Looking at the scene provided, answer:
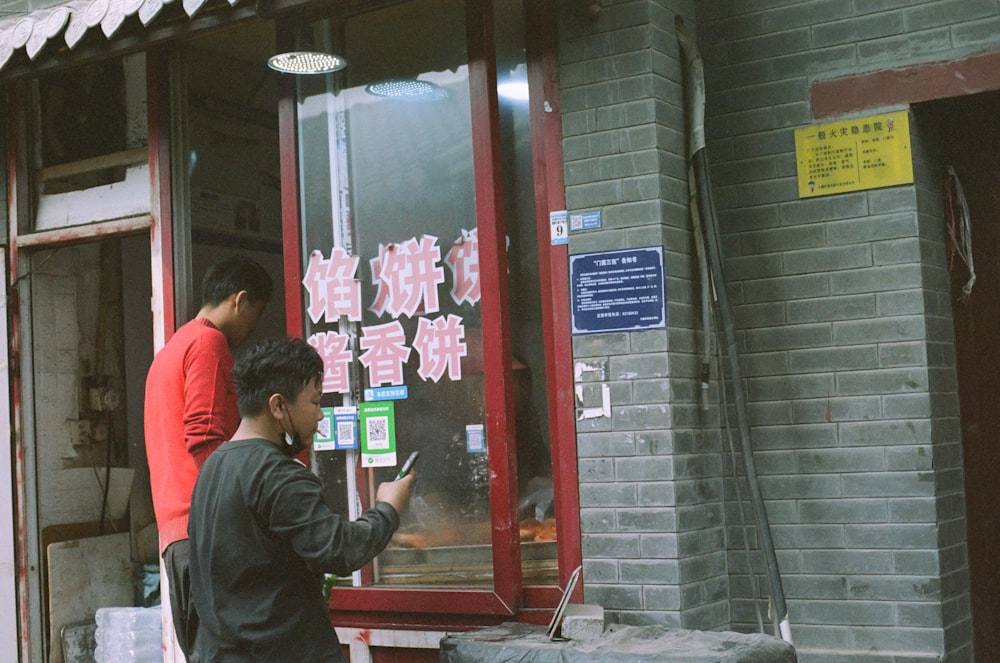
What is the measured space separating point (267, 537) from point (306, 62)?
2.72m

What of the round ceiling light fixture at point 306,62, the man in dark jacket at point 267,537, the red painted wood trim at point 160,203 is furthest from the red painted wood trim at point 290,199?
the man in dark jacket at point 267,537

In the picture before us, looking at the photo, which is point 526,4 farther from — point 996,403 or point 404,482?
point 996,403

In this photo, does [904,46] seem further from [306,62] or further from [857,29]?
[306,62]

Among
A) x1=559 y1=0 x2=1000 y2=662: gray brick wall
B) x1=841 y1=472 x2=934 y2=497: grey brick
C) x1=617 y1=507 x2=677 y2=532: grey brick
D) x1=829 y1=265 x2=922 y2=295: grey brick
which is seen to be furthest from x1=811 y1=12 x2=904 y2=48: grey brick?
x1=617 y1=507 x2=677 y2=532: grey brick

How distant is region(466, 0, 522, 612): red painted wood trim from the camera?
486cm

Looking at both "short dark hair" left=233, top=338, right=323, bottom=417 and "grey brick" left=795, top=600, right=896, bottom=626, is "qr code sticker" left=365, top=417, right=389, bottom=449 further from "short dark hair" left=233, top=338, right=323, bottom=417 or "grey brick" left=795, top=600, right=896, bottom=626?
"grey brick" left=795, top=600, right=896, bottom=626

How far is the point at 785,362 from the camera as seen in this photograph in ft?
16.1

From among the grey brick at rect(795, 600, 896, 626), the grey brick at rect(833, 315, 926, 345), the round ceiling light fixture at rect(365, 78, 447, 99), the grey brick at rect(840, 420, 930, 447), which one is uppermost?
the round ceiling light fixture at rect(365, 78, 447, 99)

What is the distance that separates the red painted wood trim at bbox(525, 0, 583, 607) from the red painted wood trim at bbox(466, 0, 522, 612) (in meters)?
0.17

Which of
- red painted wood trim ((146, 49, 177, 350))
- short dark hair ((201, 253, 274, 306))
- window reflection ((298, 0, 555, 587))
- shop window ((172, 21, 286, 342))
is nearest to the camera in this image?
short dark hair ((201, 253, 274, 306))

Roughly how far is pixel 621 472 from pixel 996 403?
5.81ft

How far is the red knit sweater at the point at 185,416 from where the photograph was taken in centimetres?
457

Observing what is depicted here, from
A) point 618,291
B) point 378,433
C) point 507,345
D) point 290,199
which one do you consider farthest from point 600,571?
point 290,199

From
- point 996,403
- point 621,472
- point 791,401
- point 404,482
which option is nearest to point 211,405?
point 404,482
